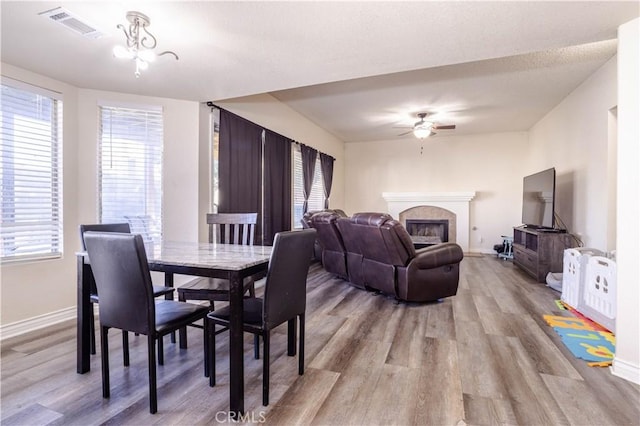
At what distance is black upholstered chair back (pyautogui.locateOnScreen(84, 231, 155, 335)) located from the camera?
162 centimetres

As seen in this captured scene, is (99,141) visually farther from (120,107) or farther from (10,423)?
(10,423)

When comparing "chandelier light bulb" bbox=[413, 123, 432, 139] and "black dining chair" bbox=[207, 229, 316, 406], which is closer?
"black dining chair" bbox=[207, 229, 316, 406]

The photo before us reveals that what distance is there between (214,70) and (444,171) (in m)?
6.37

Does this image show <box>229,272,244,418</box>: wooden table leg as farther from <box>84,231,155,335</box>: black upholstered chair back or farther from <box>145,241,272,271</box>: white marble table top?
<box>84,231,155,335</box>: black upholstered chair back

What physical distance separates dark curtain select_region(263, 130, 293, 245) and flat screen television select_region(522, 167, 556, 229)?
407 cm

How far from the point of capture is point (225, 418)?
65.3 inches

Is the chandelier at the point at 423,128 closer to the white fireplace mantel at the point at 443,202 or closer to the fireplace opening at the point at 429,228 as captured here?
the white fireplace mantel at the point at 443,202

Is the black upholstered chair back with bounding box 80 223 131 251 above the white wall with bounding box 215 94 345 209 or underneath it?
underneath

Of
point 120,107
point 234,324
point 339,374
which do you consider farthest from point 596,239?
point 120,107

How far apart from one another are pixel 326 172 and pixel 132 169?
14.2ft

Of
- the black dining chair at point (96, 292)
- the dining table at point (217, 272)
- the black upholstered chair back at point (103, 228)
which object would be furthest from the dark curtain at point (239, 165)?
the dining table at point (217, 272)

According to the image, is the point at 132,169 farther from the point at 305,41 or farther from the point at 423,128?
the point at 423,128

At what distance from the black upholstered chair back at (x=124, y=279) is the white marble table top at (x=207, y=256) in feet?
0.59

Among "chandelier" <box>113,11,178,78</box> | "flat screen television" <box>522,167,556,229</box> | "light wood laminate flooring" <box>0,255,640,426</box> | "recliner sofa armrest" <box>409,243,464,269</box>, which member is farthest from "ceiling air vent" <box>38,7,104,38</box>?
"flat screen television" <box>522,167,556,229</box>
